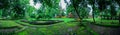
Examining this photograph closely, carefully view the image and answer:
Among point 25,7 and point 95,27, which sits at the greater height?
point 25,7

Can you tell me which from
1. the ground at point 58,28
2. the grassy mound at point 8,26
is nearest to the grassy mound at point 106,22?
the ground at point 58,28

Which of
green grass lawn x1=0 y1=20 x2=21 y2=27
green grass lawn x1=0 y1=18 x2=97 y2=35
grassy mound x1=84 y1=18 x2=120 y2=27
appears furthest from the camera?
grassy mound x1=84 y1=18 x2=120 y2=27

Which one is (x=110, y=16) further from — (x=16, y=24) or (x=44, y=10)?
(x=16, y=24)

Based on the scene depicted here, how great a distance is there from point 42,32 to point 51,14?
4.29 ft

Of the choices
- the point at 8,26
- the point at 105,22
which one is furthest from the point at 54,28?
the point at 105,22

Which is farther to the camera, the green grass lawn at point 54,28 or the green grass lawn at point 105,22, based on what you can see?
the green grass lawn at point 105,22

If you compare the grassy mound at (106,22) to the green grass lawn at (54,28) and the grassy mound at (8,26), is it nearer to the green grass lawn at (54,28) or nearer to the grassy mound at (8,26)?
the green grass lawn at (54,28)

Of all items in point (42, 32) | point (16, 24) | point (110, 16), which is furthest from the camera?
point (110, 16)

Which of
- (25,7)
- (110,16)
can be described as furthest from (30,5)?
(110,16)

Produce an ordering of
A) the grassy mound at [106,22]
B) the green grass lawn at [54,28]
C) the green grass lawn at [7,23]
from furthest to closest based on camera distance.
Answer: the grassy mound at [106,22] → the green grass lawn at [7,23] → the green grass lawn at [54,28]

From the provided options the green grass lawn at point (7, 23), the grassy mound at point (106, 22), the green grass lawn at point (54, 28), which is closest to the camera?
the green grass lawn at point (54, 28)

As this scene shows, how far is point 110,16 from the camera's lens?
8922 mm

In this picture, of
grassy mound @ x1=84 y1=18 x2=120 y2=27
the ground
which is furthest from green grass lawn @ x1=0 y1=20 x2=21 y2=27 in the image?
grassy mound @ x1=84 y1=18 x2=120 y2=27

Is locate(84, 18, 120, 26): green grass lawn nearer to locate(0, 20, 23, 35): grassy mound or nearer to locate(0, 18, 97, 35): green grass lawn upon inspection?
locate(0, 18, 97, 35): green grass lawn
